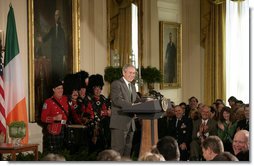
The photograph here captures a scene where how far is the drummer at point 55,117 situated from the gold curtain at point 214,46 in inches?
82.3

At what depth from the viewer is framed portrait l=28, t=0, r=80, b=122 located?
466 inches

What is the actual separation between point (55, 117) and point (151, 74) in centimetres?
156

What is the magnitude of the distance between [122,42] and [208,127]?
1.77m

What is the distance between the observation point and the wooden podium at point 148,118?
10609 millimetres

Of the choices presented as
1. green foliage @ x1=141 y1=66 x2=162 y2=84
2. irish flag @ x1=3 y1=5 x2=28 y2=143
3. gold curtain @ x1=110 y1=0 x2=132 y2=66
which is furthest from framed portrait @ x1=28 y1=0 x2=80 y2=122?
green foliage @ x1=141 y1=66 x2=162 y2=84

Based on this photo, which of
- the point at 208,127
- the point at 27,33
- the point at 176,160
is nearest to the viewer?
the point at 176,160

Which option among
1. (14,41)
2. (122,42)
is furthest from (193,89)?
(14,41)

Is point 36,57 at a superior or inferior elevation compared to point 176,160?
superior

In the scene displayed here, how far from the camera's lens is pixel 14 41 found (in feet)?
37.6

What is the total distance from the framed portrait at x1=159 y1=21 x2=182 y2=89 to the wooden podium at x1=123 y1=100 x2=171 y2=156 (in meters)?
0.65

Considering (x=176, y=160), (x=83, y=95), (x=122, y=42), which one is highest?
(x=122, y=42)

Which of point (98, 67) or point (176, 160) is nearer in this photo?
point (176, 160)

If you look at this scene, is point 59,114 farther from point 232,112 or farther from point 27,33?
point 232,112

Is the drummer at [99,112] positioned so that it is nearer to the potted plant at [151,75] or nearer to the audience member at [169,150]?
the potted plant at [151,75]
